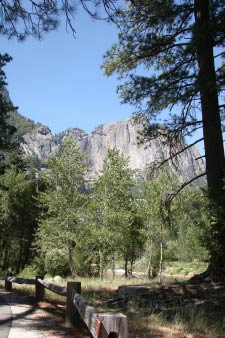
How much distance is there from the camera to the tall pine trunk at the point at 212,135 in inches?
402

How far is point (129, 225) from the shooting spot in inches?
1068

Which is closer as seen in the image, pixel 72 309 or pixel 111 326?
pixel 111 326

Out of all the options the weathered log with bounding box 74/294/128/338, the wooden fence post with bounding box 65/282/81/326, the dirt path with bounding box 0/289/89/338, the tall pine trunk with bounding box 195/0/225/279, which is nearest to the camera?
the weathered log with bounding box 74/294/128/338

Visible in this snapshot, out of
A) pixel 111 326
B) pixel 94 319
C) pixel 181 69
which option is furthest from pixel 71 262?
pixel 111 326

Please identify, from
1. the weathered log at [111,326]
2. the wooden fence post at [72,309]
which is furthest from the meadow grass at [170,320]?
the weathered log at [111,326]

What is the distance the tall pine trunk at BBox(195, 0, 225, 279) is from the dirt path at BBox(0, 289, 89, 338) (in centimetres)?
411

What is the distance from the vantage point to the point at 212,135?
1173cm

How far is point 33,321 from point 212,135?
7.25m

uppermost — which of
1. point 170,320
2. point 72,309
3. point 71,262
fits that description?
point 71,262

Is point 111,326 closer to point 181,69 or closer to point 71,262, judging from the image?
point 181,69

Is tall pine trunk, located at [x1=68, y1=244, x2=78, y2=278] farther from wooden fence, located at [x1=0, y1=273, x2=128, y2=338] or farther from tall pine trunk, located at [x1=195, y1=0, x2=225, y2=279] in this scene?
wooden fence, located at [x1=0, y1=273, x2=128, y2=338]

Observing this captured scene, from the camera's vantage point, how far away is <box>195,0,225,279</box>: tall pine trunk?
10203 millimetres

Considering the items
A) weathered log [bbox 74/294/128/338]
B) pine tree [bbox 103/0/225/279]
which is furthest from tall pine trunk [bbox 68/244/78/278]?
weathered log [bbox 74/294/128/338]

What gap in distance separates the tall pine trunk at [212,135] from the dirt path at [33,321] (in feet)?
13.5
